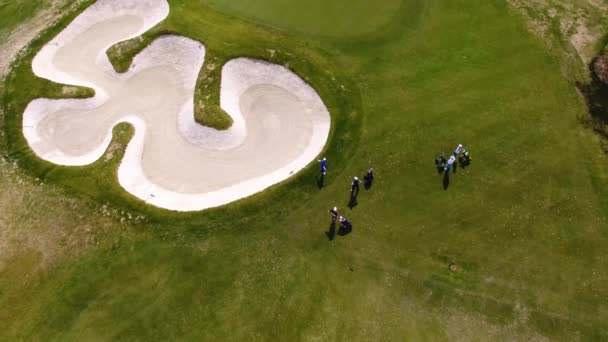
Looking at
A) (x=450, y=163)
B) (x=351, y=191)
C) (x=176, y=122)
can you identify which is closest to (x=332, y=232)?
(x=351, y=191)

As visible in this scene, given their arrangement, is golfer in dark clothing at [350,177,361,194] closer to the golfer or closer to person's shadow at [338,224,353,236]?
person's shadow at [338,224,353,236]

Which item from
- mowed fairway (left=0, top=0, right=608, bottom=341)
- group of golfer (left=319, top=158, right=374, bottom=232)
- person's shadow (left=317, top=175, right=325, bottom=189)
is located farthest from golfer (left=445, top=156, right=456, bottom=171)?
person's shadow (left=317, top=175, right=325, bottom=189)

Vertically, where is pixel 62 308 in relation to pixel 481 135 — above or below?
below

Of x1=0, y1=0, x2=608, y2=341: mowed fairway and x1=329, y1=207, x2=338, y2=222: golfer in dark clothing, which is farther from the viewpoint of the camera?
x1=329, y1=207, x2=338, y2=222: golfer in dark clothing

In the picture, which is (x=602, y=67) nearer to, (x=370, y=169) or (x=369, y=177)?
(x=370, y=169)

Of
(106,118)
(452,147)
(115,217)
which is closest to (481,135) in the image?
(452,147)

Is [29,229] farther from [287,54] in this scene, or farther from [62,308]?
[287,54]
